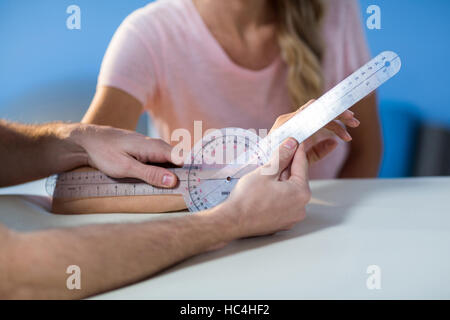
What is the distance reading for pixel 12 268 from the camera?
428 mm

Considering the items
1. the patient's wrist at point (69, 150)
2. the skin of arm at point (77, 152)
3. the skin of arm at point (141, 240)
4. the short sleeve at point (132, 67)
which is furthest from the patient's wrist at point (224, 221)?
the short sleeve at point (132, 67)

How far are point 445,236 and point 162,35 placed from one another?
71 centimetres

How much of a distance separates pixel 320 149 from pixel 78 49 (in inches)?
17.5

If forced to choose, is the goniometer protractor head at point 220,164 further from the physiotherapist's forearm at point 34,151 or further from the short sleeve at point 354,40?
the short sleeve at point 354,40

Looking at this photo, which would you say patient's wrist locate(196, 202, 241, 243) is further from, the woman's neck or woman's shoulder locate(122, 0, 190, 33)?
the woman's neck

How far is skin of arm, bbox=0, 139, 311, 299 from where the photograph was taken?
44 cm

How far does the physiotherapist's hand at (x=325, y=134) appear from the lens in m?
0.61

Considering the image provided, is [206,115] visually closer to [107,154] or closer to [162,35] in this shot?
[162,35]

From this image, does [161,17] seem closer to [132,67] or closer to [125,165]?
[132,67]

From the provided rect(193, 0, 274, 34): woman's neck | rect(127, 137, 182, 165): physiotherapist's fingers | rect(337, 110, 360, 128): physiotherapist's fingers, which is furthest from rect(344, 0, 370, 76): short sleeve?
rect(127, 137, 182, 165): physiotherapist's fingers

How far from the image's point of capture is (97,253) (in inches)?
18.4

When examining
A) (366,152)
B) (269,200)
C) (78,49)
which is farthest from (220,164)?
(366,152)

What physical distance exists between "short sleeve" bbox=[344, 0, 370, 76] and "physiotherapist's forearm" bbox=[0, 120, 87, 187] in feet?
1.78
